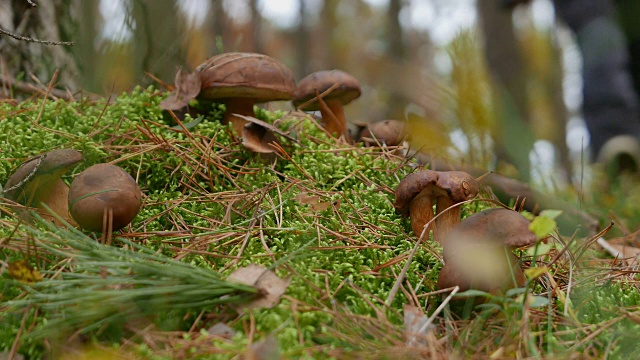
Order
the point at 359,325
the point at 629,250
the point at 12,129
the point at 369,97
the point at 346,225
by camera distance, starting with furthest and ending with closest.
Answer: the point at 369,97
the point at 629,250
the point at 12,129
the point at 346,225
the point at 359,325

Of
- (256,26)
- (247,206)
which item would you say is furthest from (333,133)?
(256,26)

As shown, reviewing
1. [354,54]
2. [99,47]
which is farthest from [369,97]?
[99,47]

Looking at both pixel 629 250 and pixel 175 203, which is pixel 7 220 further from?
pixel 629 250

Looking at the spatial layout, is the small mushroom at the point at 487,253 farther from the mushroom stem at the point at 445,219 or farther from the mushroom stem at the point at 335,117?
the mushroom stem at the point at 335,117

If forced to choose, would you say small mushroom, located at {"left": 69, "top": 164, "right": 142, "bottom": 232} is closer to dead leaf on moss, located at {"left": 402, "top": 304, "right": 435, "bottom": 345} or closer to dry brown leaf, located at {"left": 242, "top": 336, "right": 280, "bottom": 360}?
dry brown leaf, located at {"left": 242, "top": 336, "right": 280, "bottom": 360}

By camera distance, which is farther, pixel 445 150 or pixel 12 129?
pixel 12 129

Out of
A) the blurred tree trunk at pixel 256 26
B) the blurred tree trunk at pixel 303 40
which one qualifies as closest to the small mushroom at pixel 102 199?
the blurred tree trunk at pixel 256 26

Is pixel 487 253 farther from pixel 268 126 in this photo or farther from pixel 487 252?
pixel 268 126
